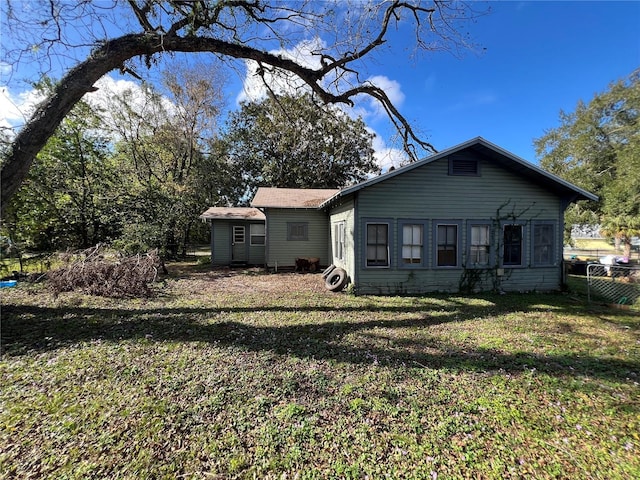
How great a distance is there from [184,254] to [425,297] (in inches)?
653

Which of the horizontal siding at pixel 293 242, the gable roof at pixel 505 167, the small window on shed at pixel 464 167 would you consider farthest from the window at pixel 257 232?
the small window on shed at pixel 464 167

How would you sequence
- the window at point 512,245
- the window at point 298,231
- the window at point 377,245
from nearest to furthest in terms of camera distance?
the window at point 377,245 → the window at point 512,245 → the window at point 298,231

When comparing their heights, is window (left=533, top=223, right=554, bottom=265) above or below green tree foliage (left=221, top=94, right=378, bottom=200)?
below

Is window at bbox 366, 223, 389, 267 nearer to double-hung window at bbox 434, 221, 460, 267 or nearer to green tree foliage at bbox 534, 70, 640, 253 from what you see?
double-hung window at bbox 434, 221, 460, 267

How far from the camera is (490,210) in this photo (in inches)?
357

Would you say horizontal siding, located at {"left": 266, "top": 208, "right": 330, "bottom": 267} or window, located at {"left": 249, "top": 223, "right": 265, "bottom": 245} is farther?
window, located at {"left": 249, "top": 223, "right": 265, "bottom": 245}

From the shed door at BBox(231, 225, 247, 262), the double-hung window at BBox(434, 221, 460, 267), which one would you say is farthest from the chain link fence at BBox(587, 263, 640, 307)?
the shed door at BBox(231, 225, 247, 262)

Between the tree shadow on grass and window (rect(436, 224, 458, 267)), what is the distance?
6.87ft

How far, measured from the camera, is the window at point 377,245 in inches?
345

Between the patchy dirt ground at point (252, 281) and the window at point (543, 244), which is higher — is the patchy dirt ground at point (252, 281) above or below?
below

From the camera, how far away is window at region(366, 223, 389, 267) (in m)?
8.77

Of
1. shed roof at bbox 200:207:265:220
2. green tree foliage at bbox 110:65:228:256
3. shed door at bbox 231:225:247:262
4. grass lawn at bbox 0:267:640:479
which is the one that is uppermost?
green tree foliage at bbox 110:65:228:256

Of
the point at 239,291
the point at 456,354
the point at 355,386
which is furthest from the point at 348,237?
the point at 355,386

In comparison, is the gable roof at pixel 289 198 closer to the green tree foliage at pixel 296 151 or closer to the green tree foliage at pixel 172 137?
the green tree foliage at pixel 172 137
